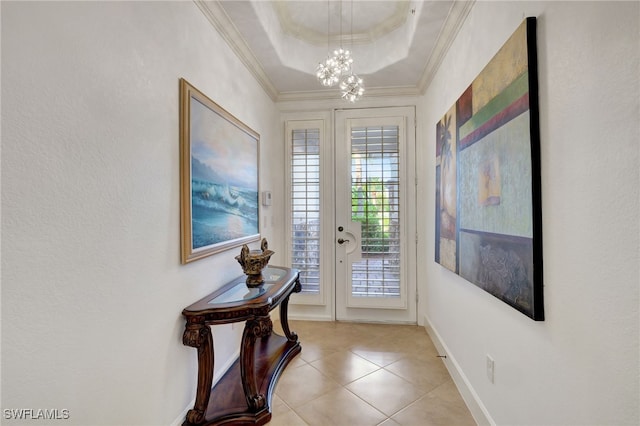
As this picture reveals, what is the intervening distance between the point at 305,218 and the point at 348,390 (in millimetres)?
1807

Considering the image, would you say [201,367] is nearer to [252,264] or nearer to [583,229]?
[252,264]

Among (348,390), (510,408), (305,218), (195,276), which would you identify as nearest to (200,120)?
(195,276)

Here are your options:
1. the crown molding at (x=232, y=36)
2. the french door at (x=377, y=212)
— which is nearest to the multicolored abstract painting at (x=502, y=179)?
the french door at (x=377, y=212)

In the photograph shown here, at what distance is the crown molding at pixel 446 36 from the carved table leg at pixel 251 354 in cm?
230

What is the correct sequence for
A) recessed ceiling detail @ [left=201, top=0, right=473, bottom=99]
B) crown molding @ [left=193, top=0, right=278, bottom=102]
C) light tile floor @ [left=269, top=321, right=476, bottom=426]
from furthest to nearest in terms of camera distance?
recessed ceiling detail @ [left=201, top=0, right=473, bottom=99]
crown molding @ [left=193, top=0, right=278, bottom=102]
light tile floor @ [left=269, top=321, right=476, bottom=426]

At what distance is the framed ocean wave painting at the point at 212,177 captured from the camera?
5.15 ft

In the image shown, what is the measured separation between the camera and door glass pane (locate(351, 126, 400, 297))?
3123 mm

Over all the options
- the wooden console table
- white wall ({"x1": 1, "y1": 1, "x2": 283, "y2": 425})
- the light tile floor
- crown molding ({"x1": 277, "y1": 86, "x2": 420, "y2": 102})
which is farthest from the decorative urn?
crown molding ({"x1": 277, "y1": 86, "x2": 420, "y2": 102})

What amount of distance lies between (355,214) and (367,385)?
5.53ft

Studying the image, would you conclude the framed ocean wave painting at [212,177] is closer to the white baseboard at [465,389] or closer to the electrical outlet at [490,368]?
the electrical outlet at [490,368]

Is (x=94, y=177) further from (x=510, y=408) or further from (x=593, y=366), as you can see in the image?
(x=510, y=408)

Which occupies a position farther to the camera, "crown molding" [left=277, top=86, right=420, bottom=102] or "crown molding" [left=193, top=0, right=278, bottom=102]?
"crown molding" [left=277, top=86, right=420, bottom=102]

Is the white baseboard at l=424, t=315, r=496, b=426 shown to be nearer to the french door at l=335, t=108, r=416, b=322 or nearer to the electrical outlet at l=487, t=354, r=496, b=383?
the electrical outlet at l=487, t=354, r=496, b=383

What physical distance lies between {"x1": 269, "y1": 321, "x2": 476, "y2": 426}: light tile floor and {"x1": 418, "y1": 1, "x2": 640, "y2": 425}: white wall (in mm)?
469
